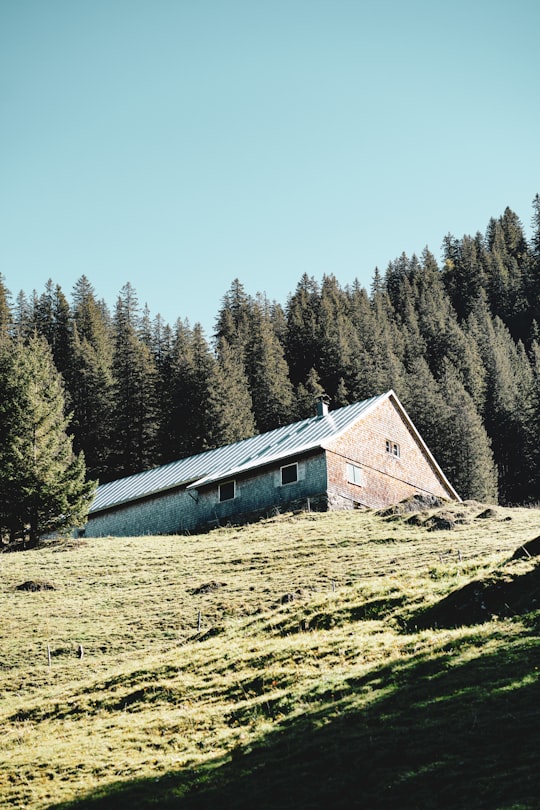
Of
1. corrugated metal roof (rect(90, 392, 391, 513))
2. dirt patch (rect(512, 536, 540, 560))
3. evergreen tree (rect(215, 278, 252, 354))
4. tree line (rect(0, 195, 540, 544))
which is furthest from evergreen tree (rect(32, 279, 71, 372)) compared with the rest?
dirt patch (rect(512, 536, 540, 560))

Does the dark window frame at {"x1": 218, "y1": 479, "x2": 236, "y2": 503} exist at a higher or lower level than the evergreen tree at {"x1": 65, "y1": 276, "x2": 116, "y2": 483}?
lower

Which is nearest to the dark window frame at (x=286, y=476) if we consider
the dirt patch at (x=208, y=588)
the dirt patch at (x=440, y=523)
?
the dirt patch at (x=440, y=523)

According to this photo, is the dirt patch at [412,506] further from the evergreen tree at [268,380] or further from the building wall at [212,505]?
the evergreen tree at [268,380]

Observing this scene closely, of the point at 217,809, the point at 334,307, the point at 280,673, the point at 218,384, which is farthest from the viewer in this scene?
the point at 334,307

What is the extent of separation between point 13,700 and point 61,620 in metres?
6.01

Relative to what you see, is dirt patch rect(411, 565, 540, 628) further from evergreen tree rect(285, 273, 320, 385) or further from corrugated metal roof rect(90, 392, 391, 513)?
evergreen tree rect(285, 273, 320, 385)

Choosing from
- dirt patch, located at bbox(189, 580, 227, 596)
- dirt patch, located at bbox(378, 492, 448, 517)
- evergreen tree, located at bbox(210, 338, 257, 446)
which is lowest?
dirt patch, located at bbox(189, 580, 227, 596)

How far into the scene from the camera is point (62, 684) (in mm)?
21719

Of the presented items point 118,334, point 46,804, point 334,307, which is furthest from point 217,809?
point 334,307

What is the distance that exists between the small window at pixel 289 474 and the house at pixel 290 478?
0.05 metres

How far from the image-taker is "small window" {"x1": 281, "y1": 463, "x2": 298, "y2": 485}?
41.5 metres

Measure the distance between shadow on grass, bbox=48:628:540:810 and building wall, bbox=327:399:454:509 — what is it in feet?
85.3

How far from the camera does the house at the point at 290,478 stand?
41.2 m

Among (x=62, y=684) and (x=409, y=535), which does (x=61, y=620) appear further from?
(x=409, y=535)
